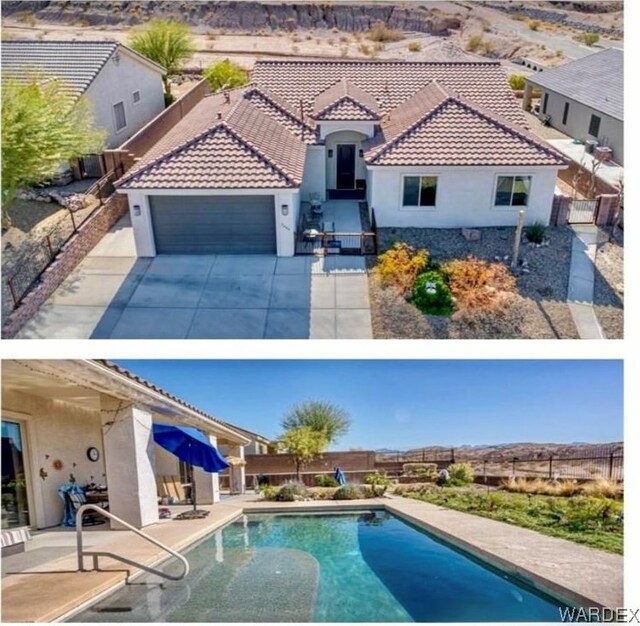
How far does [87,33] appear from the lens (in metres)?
52.7

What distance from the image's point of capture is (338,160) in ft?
62.3

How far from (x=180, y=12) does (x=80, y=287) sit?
55700 millimetres

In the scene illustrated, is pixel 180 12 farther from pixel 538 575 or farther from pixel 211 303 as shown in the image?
pixel 538 575

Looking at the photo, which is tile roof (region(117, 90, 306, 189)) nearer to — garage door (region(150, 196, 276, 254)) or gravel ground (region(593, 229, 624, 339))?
garage door (region(150, 196, 276, 254))

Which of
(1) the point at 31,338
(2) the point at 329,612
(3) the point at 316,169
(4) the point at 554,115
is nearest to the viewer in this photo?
(2) the point at 329,612

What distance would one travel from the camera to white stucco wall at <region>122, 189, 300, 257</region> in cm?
1429

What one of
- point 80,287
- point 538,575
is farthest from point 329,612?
point 80,287

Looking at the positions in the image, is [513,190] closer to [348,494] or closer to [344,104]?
[344,104]

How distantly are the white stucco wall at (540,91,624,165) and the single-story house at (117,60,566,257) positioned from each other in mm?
5992

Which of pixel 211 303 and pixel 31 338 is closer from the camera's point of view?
pixel 31 338

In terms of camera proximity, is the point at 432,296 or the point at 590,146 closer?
the point at 432,296

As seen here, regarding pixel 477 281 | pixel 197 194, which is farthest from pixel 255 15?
pixel 477 281

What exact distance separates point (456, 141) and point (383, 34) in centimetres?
4246

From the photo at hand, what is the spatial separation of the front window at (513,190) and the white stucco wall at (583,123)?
8.86m
